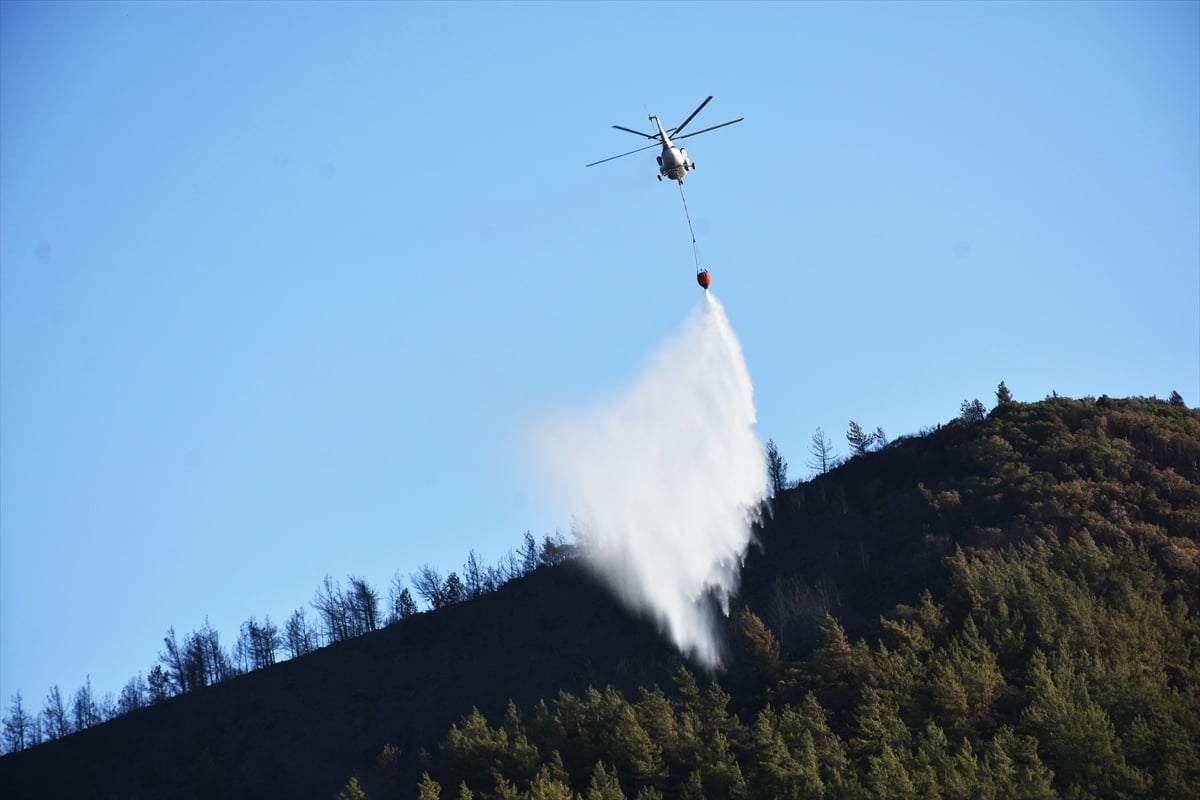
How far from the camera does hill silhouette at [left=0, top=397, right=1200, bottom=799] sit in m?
75.1

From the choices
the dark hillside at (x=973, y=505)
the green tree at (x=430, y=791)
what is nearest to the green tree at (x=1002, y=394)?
the dark hillside at (x=973, y=505)

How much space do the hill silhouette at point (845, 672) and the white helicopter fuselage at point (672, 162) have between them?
3169 centimetres

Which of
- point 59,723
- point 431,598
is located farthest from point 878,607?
point 59,723

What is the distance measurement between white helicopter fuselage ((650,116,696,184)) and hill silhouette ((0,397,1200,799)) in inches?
1248

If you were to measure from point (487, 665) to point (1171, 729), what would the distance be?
2516 inches

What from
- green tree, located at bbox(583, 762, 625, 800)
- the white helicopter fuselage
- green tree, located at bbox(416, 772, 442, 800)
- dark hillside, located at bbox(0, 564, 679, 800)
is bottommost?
green tree, located at bbox(583, 762, 625, 800)

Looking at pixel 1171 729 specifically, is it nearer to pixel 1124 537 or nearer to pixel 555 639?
pixel 1124 537

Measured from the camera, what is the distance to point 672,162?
8012 centimetres

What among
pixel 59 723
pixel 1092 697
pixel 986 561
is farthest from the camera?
pixel 59 723

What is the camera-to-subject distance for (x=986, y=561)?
103188mm

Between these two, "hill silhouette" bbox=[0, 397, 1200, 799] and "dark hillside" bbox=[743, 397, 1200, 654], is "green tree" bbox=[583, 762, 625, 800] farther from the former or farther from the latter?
"dark hillside" bbox=[743, 397, 1200, 654]

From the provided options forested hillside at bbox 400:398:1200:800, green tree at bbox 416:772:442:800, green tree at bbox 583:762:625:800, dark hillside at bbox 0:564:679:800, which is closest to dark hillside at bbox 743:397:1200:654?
forested hillside at bbox 400:398:1200:800

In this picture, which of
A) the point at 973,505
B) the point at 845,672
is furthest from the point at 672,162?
the point at 973,505

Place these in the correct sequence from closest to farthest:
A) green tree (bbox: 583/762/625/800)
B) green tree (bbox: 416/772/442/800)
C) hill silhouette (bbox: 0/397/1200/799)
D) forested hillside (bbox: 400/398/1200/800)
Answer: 1. forested hillside (bbox: 400/398/1200/800)
2. green tree (bbox: 583/762/625/800)
3. hill silhouette (bbox: 0/397/1200/799)
4. green tree (bbox: 416/772/442/800)
